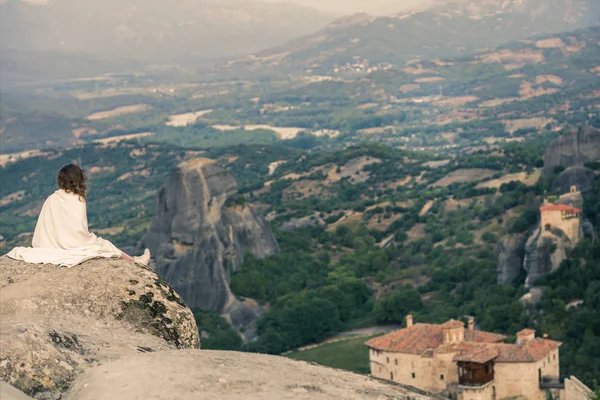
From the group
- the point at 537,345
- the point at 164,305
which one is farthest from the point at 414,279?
the point at 164,305

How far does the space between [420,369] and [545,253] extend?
22416mm

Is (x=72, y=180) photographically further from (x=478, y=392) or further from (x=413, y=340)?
(x=413, y=340)

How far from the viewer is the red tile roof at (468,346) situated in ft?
187

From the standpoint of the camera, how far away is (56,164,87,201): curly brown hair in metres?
13.9

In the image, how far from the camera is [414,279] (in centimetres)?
9888

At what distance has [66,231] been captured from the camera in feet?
45.3

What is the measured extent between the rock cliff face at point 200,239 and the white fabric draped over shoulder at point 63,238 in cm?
7170

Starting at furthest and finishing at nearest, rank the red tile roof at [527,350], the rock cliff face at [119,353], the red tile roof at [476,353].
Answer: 1. the red tile roof at [527,350]
2. the red tile roof at [476,353]
3. the rock cliff face at [119,353]

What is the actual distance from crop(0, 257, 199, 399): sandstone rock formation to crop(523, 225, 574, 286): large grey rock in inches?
2646

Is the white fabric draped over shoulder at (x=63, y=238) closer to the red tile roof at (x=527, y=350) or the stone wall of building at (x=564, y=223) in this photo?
the red tile roof at (x=527, y=350)

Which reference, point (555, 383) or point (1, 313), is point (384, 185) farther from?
point (1, 313)

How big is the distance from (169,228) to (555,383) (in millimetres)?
38961

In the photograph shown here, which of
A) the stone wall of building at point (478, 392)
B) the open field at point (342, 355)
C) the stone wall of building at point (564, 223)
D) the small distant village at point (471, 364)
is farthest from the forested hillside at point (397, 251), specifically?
the stone wall of building at point (478, 392)

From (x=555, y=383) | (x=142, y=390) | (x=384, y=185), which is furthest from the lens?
(x=384, y=185)
